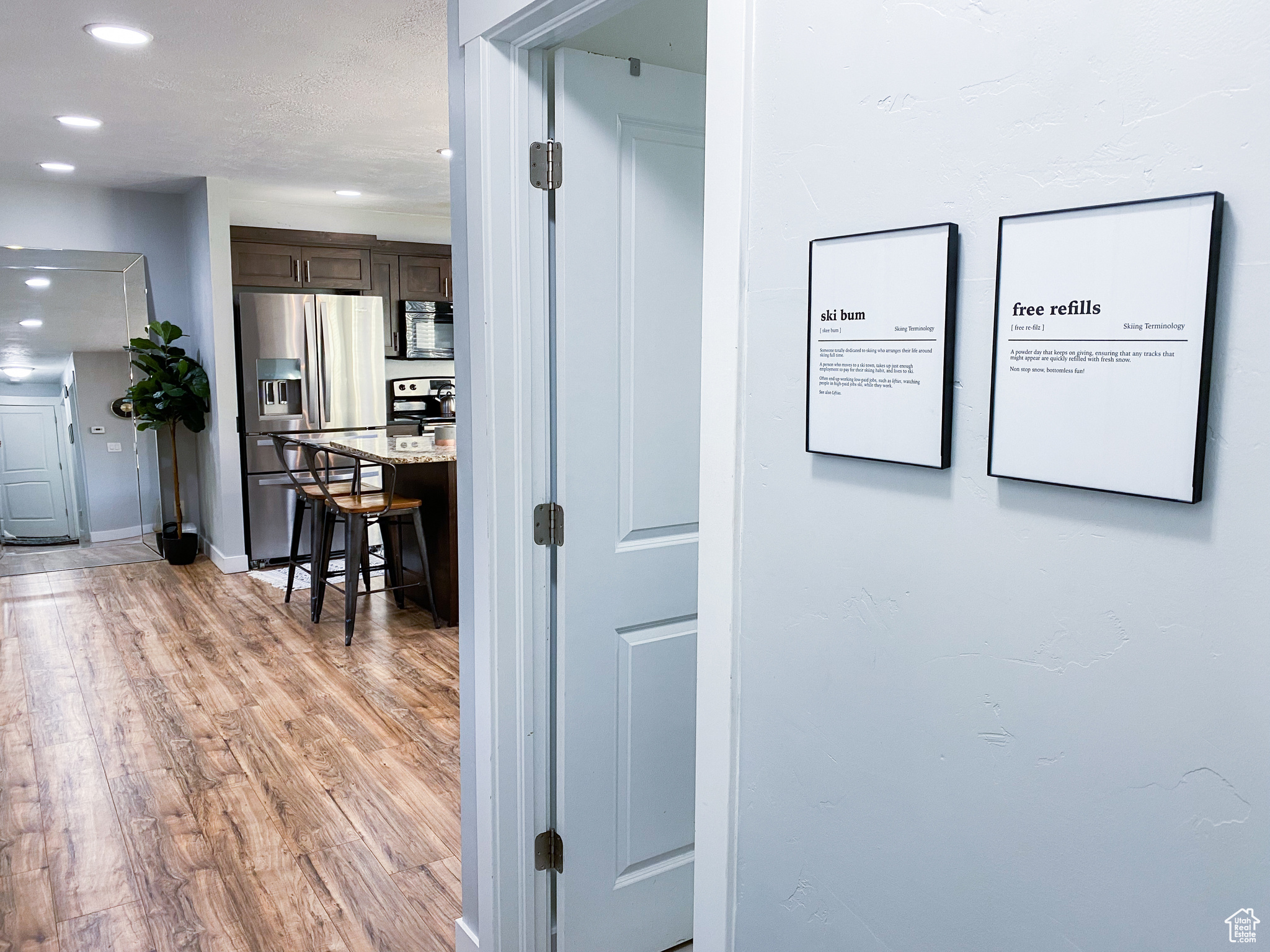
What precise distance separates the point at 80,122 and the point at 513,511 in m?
3.54

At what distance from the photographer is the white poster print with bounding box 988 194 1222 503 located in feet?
2.28

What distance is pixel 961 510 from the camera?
2.90 ft

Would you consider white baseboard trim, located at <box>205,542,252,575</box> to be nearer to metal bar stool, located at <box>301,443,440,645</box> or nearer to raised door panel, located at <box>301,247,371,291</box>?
metal bar stool, located at <box>301,443,440,645</box>

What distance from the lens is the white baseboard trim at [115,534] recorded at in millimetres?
6047

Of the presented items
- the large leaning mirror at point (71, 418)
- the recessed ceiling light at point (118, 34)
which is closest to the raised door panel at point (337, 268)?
the large leaning mirror at point (71, 418)

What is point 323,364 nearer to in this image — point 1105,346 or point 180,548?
point 180,548

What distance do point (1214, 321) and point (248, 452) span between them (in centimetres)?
579

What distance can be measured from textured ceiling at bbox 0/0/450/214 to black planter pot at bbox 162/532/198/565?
2241 mm

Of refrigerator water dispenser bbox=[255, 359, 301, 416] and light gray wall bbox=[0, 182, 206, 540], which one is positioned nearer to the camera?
light gray wall bbox=[0, 182, 206, 540]

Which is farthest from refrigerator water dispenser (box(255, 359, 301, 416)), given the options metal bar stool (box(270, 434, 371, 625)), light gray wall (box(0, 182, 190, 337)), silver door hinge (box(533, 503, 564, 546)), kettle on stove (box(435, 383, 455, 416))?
silver door hinge (box(533, 503, 564, 546))

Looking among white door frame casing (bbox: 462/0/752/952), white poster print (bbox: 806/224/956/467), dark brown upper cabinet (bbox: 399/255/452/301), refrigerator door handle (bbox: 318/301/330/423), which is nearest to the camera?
white poster print (bbox: 806/224/956/467)

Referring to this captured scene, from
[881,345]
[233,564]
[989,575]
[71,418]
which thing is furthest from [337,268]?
[989,575]

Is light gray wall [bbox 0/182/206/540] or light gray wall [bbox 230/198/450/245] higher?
light gray wall [bbox 230/198/450/245]

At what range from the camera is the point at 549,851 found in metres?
1.92
